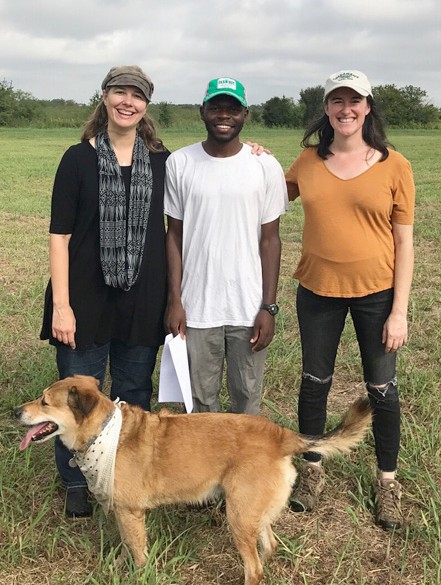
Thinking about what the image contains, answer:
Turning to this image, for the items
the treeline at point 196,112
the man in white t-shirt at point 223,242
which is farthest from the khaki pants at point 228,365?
the treeline at point 196,112

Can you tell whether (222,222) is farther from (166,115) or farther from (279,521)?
(166,115)

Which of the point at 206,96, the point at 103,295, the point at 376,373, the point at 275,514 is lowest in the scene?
the point at 275,514

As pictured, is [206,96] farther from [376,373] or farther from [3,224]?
[3,224]

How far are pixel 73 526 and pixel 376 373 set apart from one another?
74.3 inches

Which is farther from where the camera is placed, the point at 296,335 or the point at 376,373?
the point at 296,335

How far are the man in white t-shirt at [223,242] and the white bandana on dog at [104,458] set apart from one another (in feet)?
2.10

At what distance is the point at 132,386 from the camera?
3480 mm

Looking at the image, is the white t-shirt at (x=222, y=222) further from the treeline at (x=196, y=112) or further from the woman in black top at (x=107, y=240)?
A: the treeline at (x=196, y=112)

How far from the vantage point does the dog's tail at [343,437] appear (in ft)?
9.21

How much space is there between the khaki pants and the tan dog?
1.31 feet

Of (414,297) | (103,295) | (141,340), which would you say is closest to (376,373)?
(141,340)

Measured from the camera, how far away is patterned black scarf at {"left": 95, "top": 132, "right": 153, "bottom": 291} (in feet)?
9.55

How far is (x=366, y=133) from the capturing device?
2990mm

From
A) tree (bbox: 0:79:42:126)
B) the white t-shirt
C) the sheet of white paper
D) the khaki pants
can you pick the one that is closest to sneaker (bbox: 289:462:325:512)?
the khaki pants
